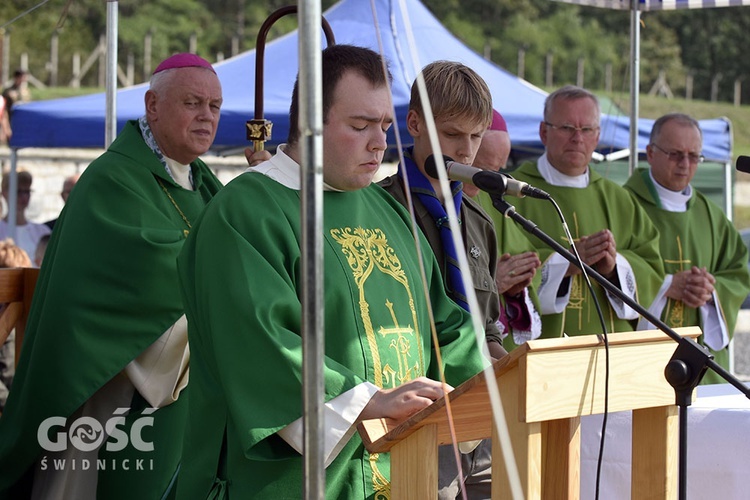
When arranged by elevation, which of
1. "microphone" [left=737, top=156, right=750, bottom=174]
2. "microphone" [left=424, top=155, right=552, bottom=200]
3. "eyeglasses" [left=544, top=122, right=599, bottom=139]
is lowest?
"microphone" [left=424, top=155, right=552, bottom=200]

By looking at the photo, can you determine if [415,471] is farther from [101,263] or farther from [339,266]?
[101,263]

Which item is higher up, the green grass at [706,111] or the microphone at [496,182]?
the green grass at [706,111]

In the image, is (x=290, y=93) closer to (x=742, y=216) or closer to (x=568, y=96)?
(x=568, y=96)

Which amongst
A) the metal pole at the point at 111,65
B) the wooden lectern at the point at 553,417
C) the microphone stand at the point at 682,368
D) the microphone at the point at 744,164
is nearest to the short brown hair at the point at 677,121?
the microphone at the point at 744,164

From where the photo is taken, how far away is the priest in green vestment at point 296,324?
97.6 inches

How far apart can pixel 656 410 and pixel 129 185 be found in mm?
2080

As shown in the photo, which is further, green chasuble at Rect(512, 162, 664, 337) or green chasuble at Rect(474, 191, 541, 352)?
green chasuble at Rect(512, 162, 664, 337)

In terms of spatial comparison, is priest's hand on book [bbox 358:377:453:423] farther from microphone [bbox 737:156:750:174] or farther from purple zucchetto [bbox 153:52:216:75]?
purple zucchetto [bbox 153:52:216:75]

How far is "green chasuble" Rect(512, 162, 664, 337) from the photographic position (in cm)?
503

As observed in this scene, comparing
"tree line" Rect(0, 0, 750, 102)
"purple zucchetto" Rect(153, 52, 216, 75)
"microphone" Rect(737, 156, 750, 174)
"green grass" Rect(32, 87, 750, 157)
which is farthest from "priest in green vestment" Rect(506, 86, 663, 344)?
"green grass" Rect(32, 87, 750, 157)

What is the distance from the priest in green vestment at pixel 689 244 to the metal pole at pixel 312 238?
3.61 metres

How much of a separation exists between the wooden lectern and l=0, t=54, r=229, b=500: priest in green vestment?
154 centimetres

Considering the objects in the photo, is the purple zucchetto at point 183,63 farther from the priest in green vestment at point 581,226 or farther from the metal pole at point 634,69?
the metal pole at point 634,69

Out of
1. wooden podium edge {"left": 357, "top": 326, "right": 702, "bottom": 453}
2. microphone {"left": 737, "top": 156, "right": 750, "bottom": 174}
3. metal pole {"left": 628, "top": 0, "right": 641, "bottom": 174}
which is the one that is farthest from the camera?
metal pole {"left": 628, "top": 0, "right": 641, "bottom": 174}
